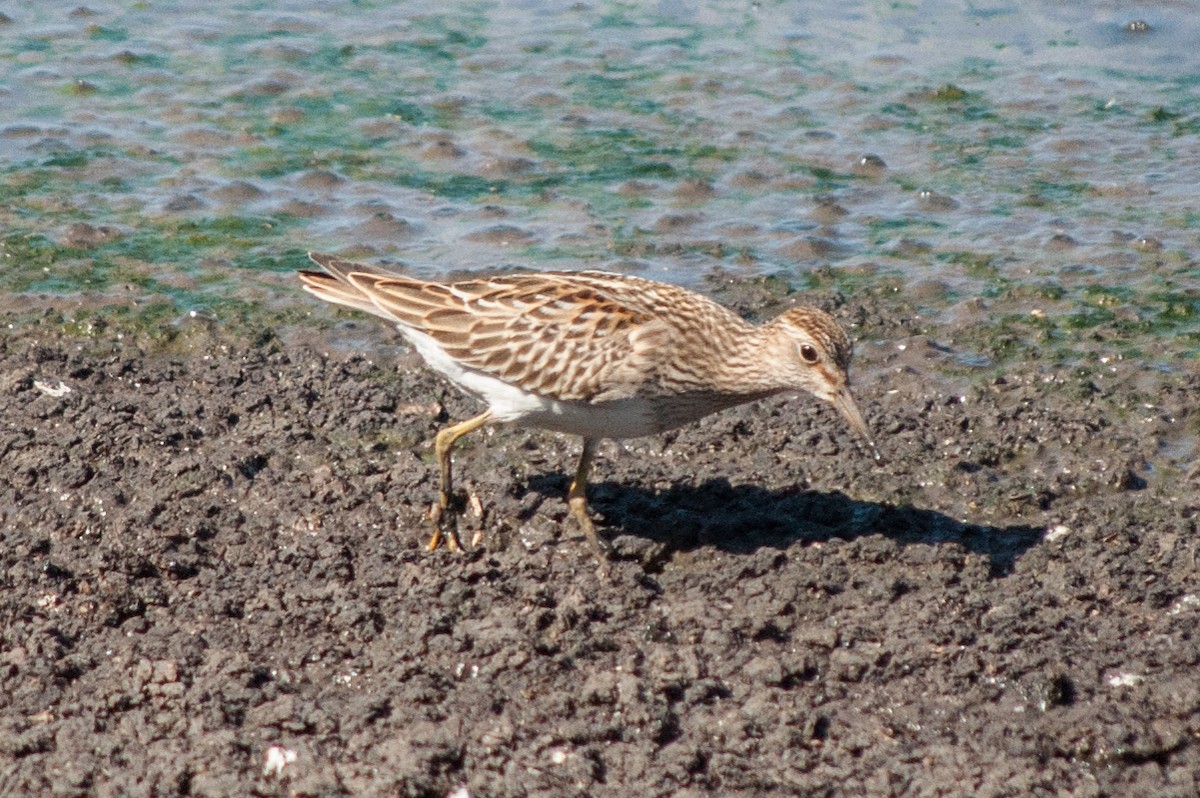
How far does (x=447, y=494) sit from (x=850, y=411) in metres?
1.93

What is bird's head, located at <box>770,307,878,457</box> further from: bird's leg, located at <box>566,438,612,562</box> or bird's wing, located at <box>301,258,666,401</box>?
bird's leg, located at <box>566,438,612,562</box>

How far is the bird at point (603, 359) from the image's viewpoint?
746 cm

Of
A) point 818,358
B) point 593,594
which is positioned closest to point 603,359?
point 818,358

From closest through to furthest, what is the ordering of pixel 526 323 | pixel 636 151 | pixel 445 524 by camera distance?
pixel 445 524, pixel 526 323, pixel 636 151

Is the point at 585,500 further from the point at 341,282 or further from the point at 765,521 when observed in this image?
the point at 341,282

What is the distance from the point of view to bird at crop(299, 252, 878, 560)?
7461 millimetres

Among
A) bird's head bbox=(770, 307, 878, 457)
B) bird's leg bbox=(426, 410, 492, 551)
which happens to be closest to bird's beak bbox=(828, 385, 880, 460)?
bird's head bbox=(770, 307, 878, 457)

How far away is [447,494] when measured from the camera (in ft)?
25.2

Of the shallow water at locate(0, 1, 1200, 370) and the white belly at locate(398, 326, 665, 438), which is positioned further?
the shallow water at locate(0, 1, 1200, 370)

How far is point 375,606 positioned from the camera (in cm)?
688

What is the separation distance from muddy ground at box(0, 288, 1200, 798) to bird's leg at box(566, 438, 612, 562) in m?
0.09

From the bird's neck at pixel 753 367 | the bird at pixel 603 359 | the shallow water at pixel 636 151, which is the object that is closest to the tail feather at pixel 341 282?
the bird at pixel 603 359

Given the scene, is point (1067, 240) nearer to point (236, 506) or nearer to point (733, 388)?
point (733, 388)

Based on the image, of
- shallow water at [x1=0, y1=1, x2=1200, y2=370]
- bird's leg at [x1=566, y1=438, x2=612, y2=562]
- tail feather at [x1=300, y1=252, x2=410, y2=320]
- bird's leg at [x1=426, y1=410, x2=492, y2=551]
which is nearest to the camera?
bird's leg at [x1=566, y1=438, x2=612, y2=562]
